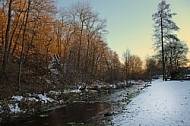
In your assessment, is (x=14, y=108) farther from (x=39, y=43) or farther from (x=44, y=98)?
(x=39, y=43)

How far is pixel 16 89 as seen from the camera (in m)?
21.5

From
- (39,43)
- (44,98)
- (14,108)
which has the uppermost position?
(39,43)

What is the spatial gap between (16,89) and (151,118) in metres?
14.2

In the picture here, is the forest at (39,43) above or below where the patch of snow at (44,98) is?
above

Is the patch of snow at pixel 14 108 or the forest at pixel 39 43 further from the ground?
the forest at pixel 39 43

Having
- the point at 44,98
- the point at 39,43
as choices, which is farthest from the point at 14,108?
the point at 39,43

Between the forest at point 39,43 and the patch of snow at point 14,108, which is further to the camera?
the forest at point 39,43

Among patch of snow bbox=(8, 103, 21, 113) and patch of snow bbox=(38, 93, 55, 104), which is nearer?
patch of snow bbox=(8, 103, 21, 113)

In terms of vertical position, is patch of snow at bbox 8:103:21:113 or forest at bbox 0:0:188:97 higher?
forest at bbox 0:0:188:97

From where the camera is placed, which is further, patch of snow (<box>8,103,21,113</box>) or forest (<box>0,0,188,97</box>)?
forest (<box>0,0,188,97</box>)

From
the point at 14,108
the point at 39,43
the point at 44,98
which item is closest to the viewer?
the point at 14,108

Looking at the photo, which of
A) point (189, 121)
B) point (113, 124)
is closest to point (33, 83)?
point (113, 124)

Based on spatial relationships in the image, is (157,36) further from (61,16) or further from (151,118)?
(151,118)

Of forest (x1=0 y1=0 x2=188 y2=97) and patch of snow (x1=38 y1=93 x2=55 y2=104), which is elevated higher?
forest (x1=0 y1=0 x2=188 y2=97)
